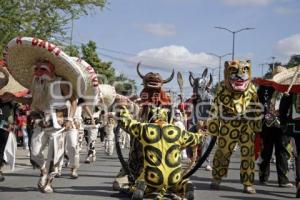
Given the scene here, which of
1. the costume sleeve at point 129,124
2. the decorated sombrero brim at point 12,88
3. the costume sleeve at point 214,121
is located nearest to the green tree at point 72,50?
the decorated sombrero brim at point 12,88

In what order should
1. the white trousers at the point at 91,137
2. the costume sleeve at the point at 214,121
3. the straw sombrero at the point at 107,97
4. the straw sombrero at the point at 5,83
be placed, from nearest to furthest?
the straw sombrero at the point at 5,83 → the costume sleeve at the point at 214,121 → the white trousers at the point at 91,137 → the straw sombrero at the point at 107,97

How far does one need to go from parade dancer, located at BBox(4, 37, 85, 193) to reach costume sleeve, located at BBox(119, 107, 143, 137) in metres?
0.88

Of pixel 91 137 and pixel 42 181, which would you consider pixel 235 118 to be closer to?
pixel 42 181

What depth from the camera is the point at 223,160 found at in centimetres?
1043

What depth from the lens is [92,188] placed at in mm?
9852

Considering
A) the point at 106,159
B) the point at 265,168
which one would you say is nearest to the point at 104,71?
Answer: the point at 106,159

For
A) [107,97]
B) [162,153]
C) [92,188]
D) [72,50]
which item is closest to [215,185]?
[92,188]

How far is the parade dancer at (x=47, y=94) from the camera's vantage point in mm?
8992

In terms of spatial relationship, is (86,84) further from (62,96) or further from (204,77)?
(204,77)

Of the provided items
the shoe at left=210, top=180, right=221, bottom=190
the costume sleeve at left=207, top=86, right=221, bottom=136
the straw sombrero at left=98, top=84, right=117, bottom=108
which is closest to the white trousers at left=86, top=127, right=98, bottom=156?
the straw sombrero at left=98, top=84, right=117, bottom=108

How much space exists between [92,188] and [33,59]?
226 cm

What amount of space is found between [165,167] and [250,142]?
2465mm

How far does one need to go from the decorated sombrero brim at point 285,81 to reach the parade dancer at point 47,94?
3.43m

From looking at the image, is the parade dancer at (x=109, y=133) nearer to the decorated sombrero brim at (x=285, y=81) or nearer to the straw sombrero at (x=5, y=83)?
the straw sombrero at (x=5, y=83)
